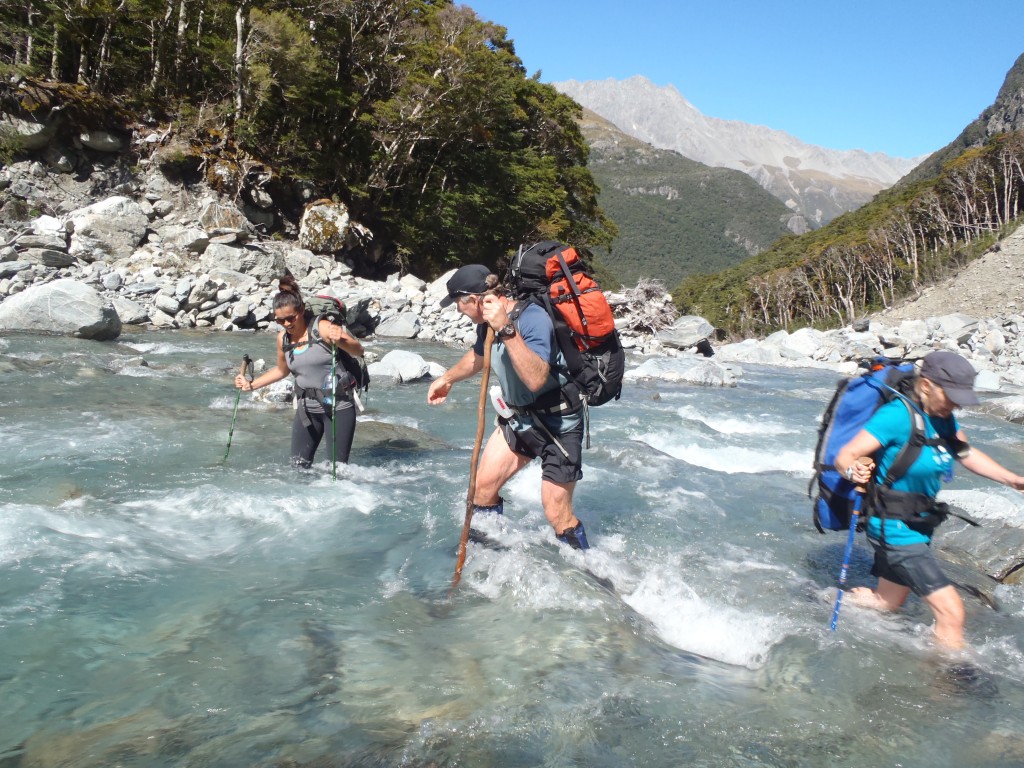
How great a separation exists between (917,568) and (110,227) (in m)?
25.0

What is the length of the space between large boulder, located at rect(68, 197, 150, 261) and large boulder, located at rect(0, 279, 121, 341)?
804 cm

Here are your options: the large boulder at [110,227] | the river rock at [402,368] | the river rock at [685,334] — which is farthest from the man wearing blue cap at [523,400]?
the river rock at [685,334]

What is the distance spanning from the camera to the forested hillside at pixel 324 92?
90.3 ft

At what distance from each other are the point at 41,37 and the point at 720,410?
2861cm

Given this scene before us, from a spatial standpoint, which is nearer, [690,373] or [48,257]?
[690,373]

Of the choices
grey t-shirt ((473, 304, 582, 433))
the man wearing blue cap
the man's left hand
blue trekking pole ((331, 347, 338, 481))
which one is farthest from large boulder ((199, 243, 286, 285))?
the man's left hand

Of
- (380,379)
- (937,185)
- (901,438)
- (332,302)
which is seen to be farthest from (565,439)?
(937,185)

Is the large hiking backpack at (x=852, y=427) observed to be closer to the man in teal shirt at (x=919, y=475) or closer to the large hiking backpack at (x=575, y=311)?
the man in teal shirt at (x=919, y=475)

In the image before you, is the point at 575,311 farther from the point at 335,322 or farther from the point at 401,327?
the point at 401,327

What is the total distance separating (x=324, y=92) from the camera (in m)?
31.4

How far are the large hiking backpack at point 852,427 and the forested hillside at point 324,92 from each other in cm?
2855

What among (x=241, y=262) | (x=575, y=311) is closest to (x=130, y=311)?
(x=241, y=262)

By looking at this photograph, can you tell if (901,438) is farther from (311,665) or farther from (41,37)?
(41,37)

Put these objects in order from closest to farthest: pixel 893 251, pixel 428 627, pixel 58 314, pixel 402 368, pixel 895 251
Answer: pixel 428 627, pixel 402 368, pixel 58 314, pixel 893 251, pixel 895 251
